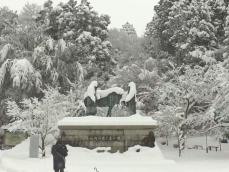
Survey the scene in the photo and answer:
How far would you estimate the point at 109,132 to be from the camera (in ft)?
71.5

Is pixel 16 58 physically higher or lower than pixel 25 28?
lower

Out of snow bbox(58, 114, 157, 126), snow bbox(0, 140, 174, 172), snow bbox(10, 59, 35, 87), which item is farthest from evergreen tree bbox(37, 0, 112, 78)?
snow bbox(0, 140, 174, 172)

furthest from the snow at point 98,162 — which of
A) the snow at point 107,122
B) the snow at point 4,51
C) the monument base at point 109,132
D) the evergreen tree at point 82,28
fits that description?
the evergreen tree at point 82,28

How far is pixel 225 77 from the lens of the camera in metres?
28.2

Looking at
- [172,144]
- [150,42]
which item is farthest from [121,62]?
[172,144]

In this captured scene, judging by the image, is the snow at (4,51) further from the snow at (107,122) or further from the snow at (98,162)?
the snow at (98,162)

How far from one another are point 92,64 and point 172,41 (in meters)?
8.40

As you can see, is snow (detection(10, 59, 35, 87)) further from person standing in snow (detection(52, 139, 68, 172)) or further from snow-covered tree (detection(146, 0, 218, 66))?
person standing in snow (detection(52, 139, 68, 172))

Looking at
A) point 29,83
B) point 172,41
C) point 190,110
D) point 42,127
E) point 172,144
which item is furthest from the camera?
point 172,41

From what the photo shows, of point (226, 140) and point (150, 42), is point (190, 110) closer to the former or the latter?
point (226, 140)

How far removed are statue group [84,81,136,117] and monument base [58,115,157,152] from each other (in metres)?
1.24

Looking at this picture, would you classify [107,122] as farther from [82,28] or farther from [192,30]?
[82,28]

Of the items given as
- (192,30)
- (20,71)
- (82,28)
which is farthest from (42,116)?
(82,28)

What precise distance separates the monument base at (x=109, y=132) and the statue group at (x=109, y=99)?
4.08 feet
